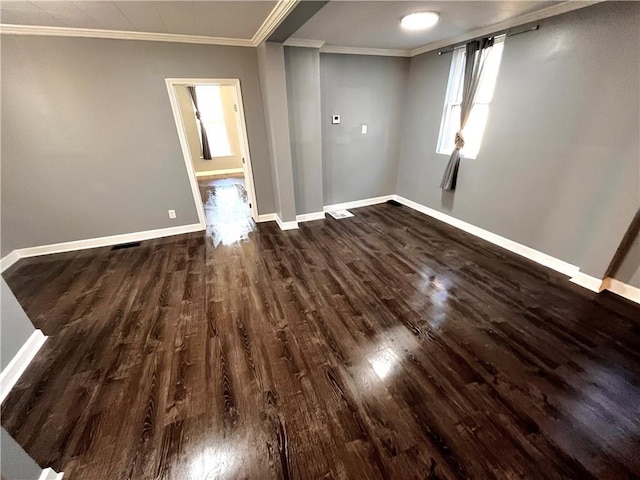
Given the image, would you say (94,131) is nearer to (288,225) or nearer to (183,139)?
(183,139)

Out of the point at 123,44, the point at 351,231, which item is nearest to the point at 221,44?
the point at 123,44

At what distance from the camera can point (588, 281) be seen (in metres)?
2.54

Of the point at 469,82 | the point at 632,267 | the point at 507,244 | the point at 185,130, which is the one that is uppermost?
the point at 469,82

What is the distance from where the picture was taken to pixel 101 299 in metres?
2.57

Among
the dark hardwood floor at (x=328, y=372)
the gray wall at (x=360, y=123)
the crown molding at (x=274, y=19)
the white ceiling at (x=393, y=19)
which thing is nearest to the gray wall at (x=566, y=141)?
the white ceiling at (x=393, y=19)

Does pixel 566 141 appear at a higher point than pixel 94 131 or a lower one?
lower

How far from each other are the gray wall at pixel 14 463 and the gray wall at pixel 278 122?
319cm

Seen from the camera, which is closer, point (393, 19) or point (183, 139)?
point (393, 19)

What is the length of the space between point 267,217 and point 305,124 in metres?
1.58

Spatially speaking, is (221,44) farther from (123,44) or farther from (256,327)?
(256,327)

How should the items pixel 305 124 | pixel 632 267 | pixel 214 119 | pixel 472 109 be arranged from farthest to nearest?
pixel 214 119 < pixel 305 124 < pixel 472 109 < pixel 632 267

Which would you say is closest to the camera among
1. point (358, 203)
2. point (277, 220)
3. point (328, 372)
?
point (328, 372)

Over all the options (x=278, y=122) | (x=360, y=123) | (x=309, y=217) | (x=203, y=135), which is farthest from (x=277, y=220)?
(x=203, y=135)

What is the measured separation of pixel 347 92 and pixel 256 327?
3.68 meters
